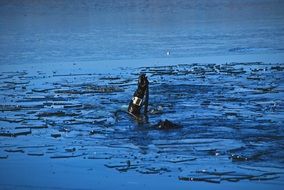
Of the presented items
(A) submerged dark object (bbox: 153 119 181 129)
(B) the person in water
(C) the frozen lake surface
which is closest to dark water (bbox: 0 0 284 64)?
(C) the frozen lake surface

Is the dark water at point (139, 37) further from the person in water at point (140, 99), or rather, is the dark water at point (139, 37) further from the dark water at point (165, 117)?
the person in water at point (140, 99)

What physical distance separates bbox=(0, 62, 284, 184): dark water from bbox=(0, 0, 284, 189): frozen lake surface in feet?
0.09

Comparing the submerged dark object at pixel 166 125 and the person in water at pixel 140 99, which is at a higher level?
the person in water at pixel 140 99

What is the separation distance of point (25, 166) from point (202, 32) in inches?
1290

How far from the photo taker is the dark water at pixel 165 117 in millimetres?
12781

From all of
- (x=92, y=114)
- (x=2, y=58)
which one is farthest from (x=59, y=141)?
(x=2, y=58)

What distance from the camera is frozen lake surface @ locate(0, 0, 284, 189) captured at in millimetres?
12328

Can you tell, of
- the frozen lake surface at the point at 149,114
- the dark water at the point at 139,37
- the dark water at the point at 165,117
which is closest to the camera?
the frozen lake surface at the point at 149,114

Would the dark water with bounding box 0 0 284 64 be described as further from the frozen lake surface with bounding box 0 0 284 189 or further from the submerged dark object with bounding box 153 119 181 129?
the submerged dark object with bounding box 153 119 181 129

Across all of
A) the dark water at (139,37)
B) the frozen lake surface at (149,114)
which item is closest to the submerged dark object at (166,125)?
the frozen lake surface at (149,114)

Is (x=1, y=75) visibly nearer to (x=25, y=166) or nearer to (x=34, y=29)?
(x=25, y=166)

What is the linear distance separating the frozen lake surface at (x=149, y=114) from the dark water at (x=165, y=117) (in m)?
0.03

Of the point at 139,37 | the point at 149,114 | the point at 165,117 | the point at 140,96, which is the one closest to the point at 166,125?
the point at 165,117

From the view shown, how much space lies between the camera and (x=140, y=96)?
17.2m
